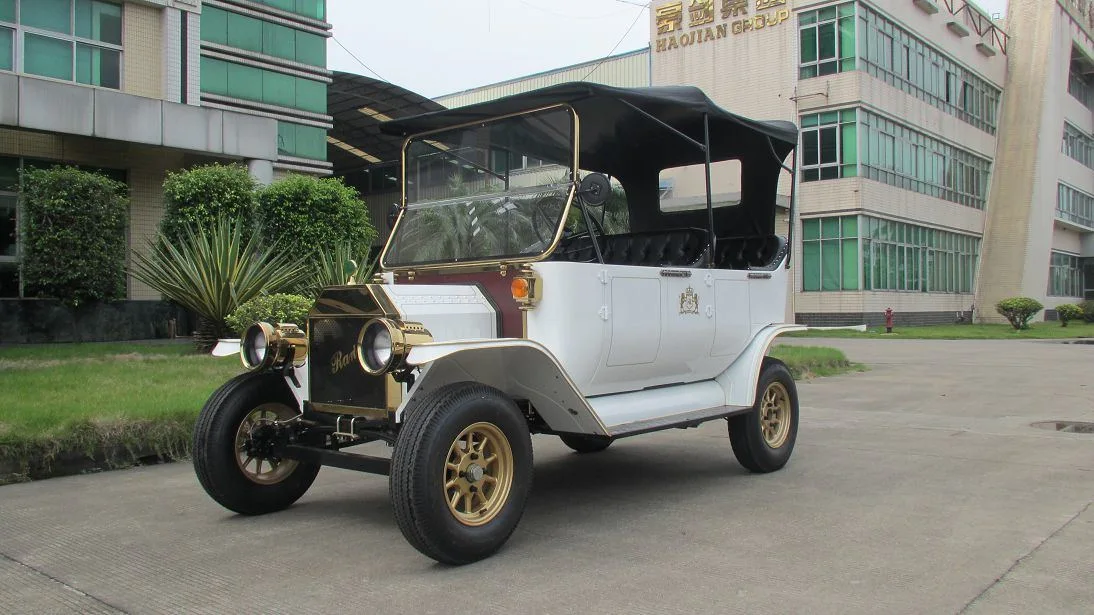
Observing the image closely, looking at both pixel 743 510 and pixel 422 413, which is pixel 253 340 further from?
pixel 743 510

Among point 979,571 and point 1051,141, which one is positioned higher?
point 1051,141

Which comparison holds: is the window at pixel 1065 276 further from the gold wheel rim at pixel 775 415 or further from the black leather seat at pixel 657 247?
the black leather seat at pixel 657 247

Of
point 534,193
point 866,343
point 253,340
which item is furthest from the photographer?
point 866,343

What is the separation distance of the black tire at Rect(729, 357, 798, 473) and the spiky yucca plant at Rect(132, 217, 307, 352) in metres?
8.22

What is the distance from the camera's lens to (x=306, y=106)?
3039 cm

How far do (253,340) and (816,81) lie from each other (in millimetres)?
29848

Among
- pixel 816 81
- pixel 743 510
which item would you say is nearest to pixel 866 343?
pixel 816 81

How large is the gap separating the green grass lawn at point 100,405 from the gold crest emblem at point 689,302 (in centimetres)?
432

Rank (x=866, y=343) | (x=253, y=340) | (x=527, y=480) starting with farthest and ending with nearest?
(x=866, y=343) → (x=253, y=340) → (x=527, y=480)

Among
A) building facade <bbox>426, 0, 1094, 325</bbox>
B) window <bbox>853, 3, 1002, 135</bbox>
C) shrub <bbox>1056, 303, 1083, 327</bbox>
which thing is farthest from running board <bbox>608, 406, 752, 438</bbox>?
shrub <bbox>1056, 303, 1083, 327</bbox>

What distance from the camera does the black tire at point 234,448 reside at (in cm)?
512

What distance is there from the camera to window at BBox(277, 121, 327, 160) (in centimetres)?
2977

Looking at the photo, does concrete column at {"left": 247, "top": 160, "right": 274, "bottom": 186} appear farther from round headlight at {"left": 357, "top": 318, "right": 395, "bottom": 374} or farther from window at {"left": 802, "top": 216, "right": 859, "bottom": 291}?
window at {"left": 802, "top": 216, "right": 859, "bottom": 291}

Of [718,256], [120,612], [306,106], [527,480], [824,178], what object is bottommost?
[120,612]
